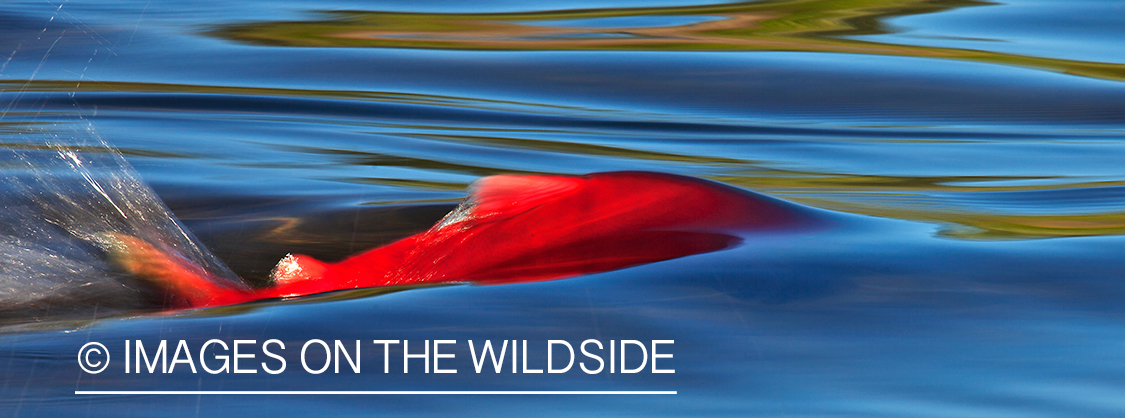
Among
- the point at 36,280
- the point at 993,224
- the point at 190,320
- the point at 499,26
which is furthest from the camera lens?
the point at 499,26

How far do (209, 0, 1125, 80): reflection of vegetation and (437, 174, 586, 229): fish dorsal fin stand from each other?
2.80m

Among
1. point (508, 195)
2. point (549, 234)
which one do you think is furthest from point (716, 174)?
point (549, 234)

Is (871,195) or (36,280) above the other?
(871,195)

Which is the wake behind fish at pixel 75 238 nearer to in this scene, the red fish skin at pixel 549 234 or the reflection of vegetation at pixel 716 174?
the red fish skin at pixel 549 234

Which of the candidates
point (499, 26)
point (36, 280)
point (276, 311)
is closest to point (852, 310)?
point (276, 311)

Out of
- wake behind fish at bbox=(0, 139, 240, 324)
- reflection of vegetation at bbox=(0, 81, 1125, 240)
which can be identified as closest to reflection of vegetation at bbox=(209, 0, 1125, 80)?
reflection of vegetation at bbox=(0, 81, 1125, 240)

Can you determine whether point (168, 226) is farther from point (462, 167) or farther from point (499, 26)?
point (499, 26)

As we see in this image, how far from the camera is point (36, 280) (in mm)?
1548

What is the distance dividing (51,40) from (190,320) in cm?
390

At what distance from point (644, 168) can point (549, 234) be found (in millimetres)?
1055

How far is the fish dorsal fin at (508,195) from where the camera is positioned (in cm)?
190

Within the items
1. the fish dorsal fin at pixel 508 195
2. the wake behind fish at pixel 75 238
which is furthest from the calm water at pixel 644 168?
the fish dorsal fin at pixel 508 195

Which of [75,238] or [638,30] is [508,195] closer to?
[75,238]

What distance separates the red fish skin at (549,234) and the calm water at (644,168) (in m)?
0.08
